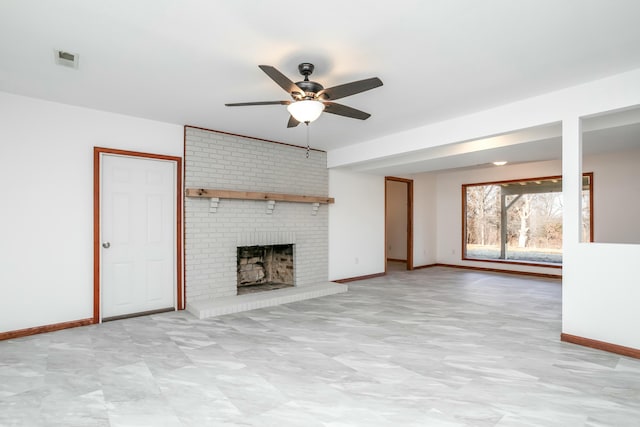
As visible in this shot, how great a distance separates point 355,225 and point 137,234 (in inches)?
157

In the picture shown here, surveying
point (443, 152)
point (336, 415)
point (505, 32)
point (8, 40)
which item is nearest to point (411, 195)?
point (443, 152)

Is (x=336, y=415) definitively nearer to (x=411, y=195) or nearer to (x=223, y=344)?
(x=223, y=344)

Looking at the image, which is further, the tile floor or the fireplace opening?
the fireplace opening

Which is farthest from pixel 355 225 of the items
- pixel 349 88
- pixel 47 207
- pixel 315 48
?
pixel 47 207

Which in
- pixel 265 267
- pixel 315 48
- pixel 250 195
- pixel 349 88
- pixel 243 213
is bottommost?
pixel 265 267

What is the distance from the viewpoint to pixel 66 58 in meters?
2.76

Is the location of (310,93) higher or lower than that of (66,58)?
lower

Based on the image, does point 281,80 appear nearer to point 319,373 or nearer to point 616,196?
point 319,373

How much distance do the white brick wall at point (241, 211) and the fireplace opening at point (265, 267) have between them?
27 centimetres

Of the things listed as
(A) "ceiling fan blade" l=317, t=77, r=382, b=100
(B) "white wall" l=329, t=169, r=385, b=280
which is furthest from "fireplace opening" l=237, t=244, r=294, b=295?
(A) "ceiling fan blade" l=317, t=77, r=382, b=100

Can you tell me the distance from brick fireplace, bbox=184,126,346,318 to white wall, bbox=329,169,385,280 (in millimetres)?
251

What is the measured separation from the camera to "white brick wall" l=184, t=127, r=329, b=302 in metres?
4.74

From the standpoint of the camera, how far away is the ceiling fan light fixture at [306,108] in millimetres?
2738

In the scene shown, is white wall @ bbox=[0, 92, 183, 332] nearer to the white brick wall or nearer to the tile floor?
the tile floor
